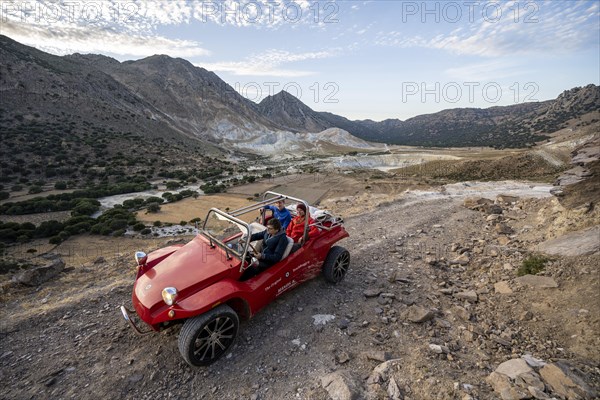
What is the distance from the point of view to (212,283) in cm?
493

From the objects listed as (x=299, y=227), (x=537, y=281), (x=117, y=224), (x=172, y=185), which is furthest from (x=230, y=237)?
(x=172, y=185)

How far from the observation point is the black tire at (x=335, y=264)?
668 centimetres

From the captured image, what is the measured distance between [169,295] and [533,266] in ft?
24.3

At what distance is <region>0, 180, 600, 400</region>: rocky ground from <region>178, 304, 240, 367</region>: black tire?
0.77 feet

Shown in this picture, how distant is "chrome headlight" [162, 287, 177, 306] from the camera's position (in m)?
4.39

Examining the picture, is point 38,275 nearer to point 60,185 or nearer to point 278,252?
point 278,252

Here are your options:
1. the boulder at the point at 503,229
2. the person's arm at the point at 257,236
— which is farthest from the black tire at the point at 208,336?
the boulder at the point at 503,229

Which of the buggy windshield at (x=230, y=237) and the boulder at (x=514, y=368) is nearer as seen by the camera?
the boulder at (x=514, y=368)

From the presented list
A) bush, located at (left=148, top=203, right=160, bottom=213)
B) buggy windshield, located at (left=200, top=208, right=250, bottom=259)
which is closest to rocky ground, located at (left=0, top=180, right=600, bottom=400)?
buggy windshield, located at (left=200, top=208, right=250, bottom=259)

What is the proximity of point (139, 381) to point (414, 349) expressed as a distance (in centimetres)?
420

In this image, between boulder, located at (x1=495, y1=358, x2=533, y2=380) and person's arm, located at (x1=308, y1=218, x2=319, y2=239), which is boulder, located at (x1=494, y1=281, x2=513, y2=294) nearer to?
boulder, located at (x1=495, y1=358, x2=533, y2=380)

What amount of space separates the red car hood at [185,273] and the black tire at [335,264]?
7.47ft

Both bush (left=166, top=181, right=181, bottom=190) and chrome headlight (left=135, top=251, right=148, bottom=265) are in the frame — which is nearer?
chrome headlight (left=135, top=251, right=148, bottom=265)

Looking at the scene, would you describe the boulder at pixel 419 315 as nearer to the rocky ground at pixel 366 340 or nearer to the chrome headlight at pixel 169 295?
the rocky ground at pixel 366 340
